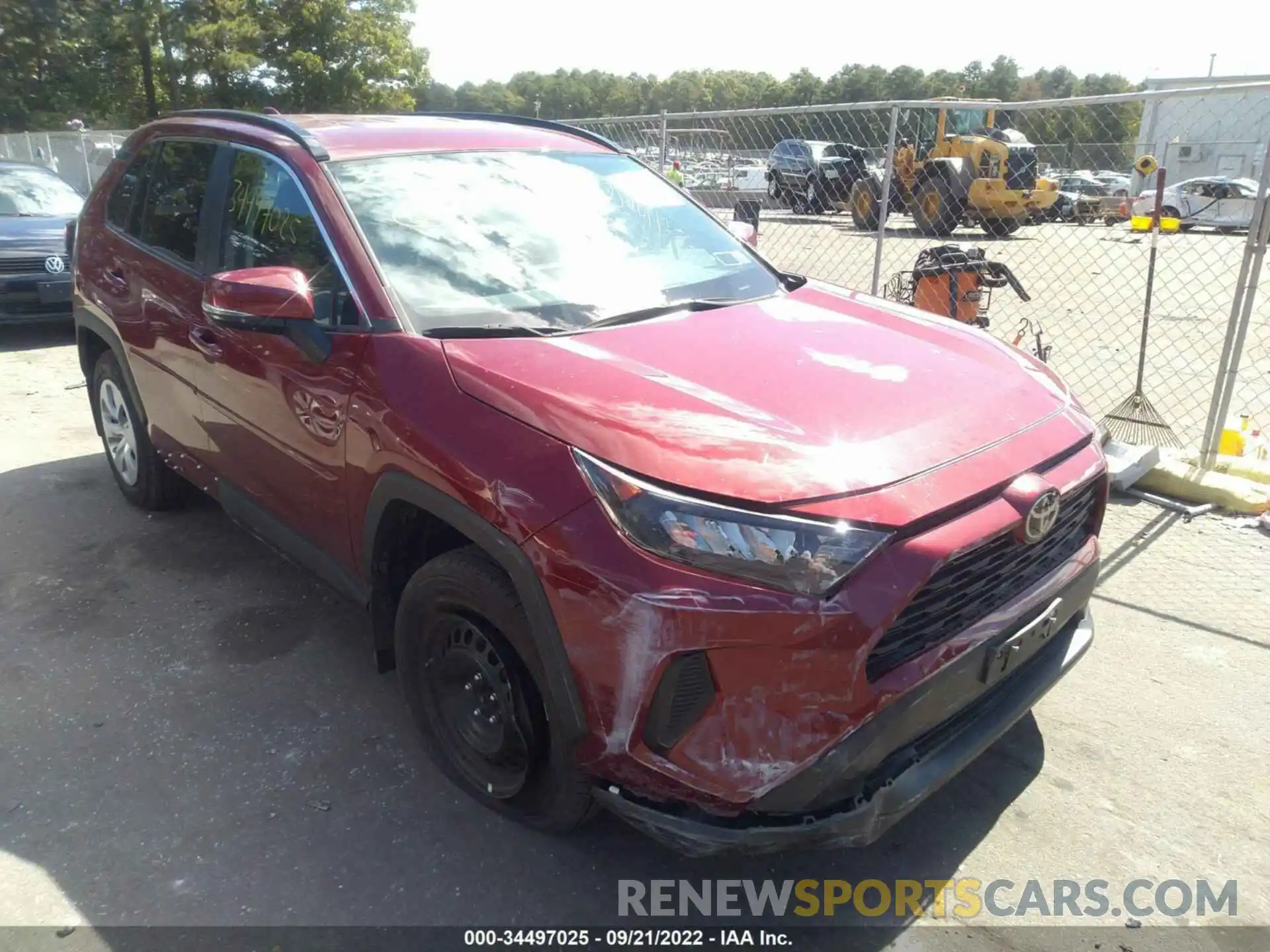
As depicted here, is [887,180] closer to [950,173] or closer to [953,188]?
[953,188]

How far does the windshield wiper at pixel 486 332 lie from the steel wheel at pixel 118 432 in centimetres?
273

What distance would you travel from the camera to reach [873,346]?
277cm

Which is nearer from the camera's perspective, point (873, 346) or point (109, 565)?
point (873, 346)

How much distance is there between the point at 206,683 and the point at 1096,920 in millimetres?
2916

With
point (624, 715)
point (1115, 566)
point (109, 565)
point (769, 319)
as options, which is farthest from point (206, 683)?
point (1115, 566)

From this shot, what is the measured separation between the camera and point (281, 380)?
3.01 metres

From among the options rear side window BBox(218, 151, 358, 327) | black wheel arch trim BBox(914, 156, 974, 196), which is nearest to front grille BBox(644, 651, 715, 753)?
rear side window BBox(218, 151, 358, 327)

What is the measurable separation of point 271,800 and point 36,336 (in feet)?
27.5

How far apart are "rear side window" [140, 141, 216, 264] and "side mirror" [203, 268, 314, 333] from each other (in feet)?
3.59

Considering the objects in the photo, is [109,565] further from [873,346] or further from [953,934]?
[953,934]

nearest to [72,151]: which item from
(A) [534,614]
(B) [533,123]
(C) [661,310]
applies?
(B) [533,123]

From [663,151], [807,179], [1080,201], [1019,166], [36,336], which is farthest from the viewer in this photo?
[1019,166]

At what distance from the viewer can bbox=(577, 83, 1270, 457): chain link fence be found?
6.58 meters

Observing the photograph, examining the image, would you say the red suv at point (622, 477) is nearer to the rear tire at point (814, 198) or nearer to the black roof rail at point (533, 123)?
the black roof rail at point (533, 123)
